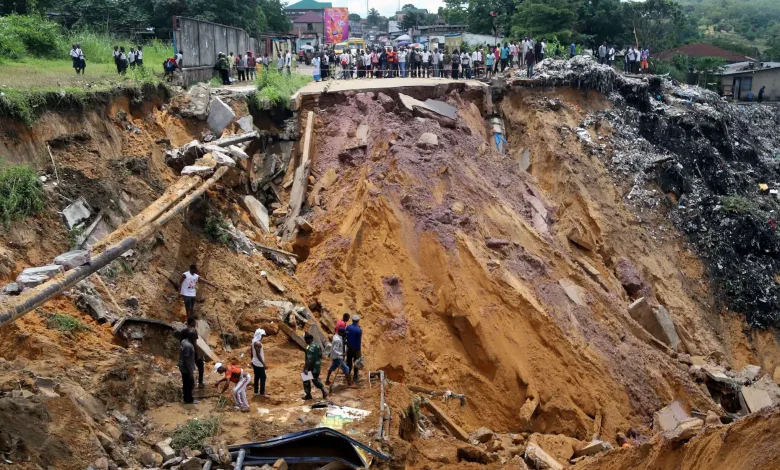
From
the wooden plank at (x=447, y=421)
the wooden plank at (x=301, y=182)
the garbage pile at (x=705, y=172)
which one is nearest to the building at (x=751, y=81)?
the garbage pile at (x=705, y=172)

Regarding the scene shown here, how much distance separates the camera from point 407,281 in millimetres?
14953

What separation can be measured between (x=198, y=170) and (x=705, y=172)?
1642 cm

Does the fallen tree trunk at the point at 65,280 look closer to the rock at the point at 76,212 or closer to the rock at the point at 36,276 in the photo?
the rock at the point at 36,276

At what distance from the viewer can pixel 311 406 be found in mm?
10086

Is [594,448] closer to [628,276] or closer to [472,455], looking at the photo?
[472,455]

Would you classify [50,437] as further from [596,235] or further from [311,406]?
[596,235]

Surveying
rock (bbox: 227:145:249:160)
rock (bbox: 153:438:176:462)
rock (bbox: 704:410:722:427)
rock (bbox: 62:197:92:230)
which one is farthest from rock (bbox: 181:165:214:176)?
rock (bbox: 704:410:722:427)

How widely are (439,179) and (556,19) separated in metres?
20.6

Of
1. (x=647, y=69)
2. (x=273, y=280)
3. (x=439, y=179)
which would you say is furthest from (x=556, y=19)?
(x=273, y=280)

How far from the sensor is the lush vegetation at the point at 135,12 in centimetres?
2740

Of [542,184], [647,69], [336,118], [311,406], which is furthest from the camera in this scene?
[647,69]

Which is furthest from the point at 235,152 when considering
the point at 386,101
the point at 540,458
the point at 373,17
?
the point at 373,17

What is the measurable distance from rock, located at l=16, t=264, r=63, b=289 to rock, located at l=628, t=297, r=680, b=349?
12.3m

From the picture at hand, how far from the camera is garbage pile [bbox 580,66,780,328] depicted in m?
20.6
